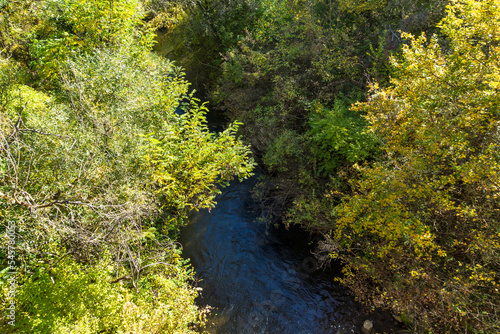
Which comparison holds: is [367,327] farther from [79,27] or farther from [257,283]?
[79,27]

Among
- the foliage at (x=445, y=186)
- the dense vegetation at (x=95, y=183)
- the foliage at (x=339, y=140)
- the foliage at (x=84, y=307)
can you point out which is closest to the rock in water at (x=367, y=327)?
the foliage at (x=445, y=186)

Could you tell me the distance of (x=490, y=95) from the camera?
6.47m

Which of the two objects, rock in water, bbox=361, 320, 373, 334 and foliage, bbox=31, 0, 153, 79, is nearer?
→ rock in water, bbox=361, 320, 373, 334

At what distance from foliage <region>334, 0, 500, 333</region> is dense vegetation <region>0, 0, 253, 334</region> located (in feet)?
17.3

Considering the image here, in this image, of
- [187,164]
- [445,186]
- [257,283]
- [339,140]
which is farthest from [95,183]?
[445,186]

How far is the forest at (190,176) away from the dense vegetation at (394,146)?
0.07 m

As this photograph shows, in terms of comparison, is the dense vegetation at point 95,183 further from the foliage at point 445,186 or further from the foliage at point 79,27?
the foliage at point 445,186

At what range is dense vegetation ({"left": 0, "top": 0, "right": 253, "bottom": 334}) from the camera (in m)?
5.98

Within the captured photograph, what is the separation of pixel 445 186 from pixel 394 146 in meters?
1.84

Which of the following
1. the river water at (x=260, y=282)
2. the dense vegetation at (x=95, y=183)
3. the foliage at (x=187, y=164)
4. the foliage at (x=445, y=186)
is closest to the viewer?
the dense vegetation at (x=95, y=183)

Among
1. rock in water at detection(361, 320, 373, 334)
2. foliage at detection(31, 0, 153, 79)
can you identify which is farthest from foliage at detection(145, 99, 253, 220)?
rock in water at detection(361, 320, 373, 334)

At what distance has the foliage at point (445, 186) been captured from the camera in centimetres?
675

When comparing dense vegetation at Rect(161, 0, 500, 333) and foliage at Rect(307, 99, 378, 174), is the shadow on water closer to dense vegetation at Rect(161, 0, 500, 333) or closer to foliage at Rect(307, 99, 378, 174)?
dense vegetation at Rect(161, 0, 500, 333)

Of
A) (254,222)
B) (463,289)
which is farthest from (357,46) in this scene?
(463,289)
